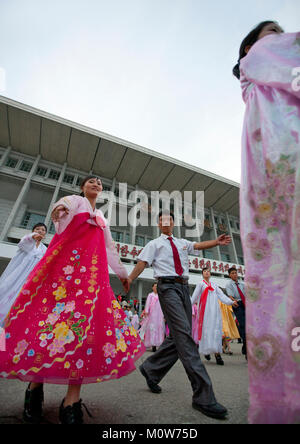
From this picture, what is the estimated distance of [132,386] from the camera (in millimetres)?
2088

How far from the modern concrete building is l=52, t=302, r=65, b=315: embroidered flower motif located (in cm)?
1317

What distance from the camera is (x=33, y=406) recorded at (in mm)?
1197

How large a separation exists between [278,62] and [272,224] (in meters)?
0.79

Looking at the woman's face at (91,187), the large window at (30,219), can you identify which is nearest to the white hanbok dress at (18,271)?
the woman's face at (91,187)

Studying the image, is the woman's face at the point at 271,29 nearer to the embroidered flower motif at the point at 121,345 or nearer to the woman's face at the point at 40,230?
the embroidered flower motif at the point at 121,345

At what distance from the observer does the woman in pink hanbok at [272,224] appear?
2.41 feet

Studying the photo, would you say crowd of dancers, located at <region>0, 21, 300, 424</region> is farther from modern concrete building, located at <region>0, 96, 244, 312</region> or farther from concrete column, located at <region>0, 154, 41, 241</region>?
concrete column, located at <region>0, 154, 41, 241</region>

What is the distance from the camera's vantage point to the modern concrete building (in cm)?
1451

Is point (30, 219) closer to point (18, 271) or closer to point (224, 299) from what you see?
point (18, 271)

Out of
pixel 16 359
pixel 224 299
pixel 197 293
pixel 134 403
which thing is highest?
pixel 197 293

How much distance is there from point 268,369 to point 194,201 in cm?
2021

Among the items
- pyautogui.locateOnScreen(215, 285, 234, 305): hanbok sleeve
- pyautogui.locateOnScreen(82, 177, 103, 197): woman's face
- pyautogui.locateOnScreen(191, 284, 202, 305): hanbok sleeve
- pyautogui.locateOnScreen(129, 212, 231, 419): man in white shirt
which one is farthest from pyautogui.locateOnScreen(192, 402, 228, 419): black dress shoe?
pyautogui.locateOnScreen(191, 284, 202, 305): hanbok sleeve

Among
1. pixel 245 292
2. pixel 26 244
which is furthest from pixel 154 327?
pixel 245 292
